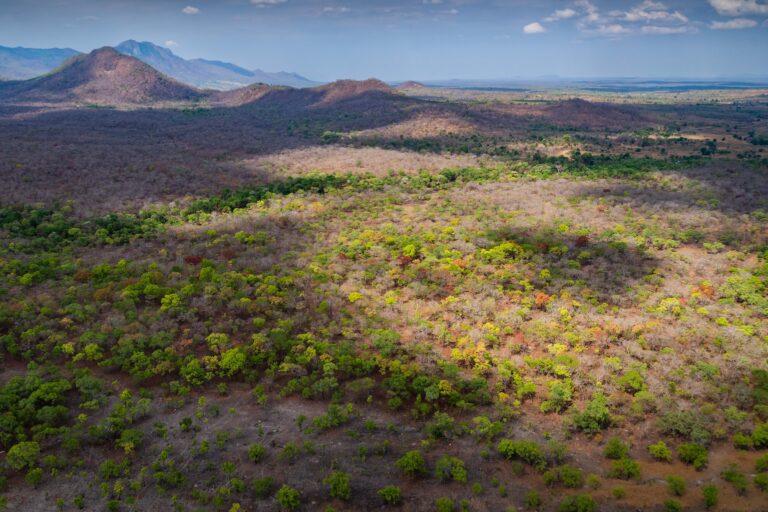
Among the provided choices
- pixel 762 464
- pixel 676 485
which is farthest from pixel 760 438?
pixel 676 485

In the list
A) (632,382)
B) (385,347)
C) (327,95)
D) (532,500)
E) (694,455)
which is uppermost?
(327,95)

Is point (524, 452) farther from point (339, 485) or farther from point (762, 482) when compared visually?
point (762, 482)

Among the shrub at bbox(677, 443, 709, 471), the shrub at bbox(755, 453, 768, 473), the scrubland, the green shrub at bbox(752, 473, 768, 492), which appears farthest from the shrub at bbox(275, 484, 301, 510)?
the shrub at bbox(755, 453, 768, 473)

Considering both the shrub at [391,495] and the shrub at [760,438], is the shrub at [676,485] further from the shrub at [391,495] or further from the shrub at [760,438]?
the shrub at [391,495]

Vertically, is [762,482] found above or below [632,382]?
below

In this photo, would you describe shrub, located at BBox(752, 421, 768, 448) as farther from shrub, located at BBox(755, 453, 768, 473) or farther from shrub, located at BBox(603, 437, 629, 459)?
shrub, located at BBox(603, 437, 629, 459)

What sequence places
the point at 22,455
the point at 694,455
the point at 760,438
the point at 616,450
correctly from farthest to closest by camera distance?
1. the point at 760,438
2. the point at 616,450
3. the point at 22,455
4. the point at 694,455

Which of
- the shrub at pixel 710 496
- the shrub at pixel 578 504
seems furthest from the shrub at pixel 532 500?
the shrub at pixel 710 496
